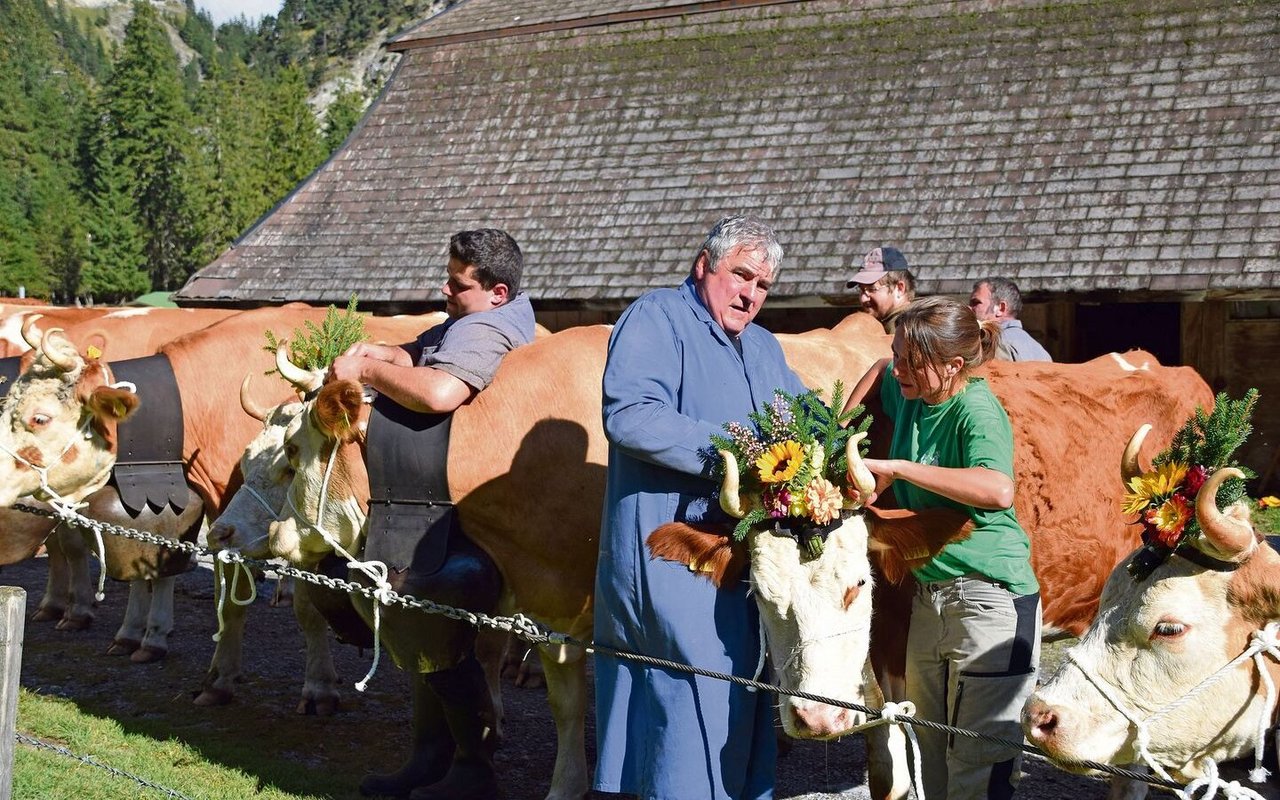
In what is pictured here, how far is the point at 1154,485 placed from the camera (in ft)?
9.66

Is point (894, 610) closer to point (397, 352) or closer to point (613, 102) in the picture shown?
point (397, 352)

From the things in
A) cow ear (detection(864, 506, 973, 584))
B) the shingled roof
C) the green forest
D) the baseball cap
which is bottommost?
cow ear (detection(864, 506, 973, 584))

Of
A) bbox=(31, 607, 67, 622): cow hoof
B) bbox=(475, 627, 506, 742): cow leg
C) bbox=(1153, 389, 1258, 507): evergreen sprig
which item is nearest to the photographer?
bbox=(1153, 389, 1258, 507): evergreen sprig

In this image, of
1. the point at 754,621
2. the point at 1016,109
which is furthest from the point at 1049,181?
the point at 754,621

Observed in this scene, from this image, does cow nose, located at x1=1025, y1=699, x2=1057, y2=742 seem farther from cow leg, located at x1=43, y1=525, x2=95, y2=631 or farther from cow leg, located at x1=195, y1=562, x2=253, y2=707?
cow leg, located at x1=43, y1=525, x2=95, y2=631

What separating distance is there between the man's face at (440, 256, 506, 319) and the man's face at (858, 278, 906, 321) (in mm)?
1647

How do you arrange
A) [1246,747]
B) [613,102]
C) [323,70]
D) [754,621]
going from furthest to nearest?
1. [323,70]
2. [613,102]
3. [754,621]
4. [1246,747]

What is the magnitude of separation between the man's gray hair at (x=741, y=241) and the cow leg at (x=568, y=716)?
1.89 metres

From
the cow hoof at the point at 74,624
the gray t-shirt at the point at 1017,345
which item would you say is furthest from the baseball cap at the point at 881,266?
the cow hoof at the point at 74,624

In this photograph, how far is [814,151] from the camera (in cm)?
1334

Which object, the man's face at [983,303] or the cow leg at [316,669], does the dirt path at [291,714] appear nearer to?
the cow leg at [316,669]

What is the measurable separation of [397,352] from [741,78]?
1046 centimetres

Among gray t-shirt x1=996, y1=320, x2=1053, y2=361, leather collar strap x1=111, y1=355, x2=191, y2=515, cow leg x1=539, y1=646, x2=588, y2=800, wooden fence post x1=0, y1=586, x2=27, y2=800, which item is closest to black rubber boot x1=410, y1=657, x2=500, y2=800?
cow leg x1=539, y1=646, x2=588, y2=800

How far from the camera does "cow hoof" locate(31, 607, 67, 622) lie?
8.27 m
